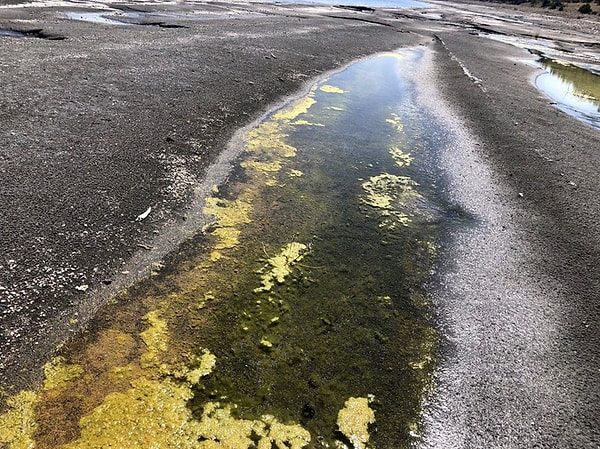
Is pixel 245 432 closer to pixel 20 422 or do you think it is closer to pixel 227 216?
pixel 20 422

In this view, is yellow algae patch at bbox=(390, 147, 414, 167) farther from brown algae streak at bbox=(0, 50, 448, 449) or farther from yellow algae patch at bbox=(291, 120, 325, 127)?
yellow algae patch at bbox=(291, 120, 325, 127)

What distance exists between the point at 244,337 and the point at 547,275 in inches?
147

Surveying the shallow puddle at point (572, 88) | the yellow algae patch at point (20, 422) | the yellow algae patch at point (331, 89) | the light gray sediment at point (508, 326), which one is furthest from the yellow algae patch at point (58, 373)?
the shallow puddle at point (572, 88)

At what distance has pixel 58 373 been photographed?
341 cm

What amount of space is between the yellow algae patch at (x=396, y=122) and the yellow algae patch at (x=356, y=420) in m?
7.53

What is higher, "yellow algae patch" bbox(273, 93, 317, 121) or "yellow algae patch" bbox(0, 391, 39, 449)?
"yellow algae patch" bbox(273, 93, 317, 121)

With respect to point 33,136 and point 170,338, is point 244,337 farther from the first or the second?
point 33,136

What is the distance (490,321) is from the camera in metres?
4.58

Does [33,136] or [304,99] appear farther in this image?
[304,99]

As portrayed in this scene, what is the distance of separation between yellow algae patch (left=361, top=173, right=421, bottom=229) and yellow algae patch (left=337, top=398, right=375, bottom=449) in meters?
2.97

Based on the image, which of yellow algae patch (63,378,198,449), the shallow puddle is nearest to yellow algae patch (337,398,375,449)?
yellow algae patch (63,378,198,449)

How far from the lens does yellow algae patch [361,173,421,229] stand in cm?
631

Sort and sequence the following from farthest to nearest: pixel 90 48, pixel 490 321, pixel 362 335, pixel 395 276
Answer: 1. pixel 90 48
2. pixel 395 276
3. pixel 490 321
4. pixel 362 335

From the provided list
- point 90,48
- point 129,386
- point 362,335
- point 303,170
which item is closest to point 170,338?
point 129,386
